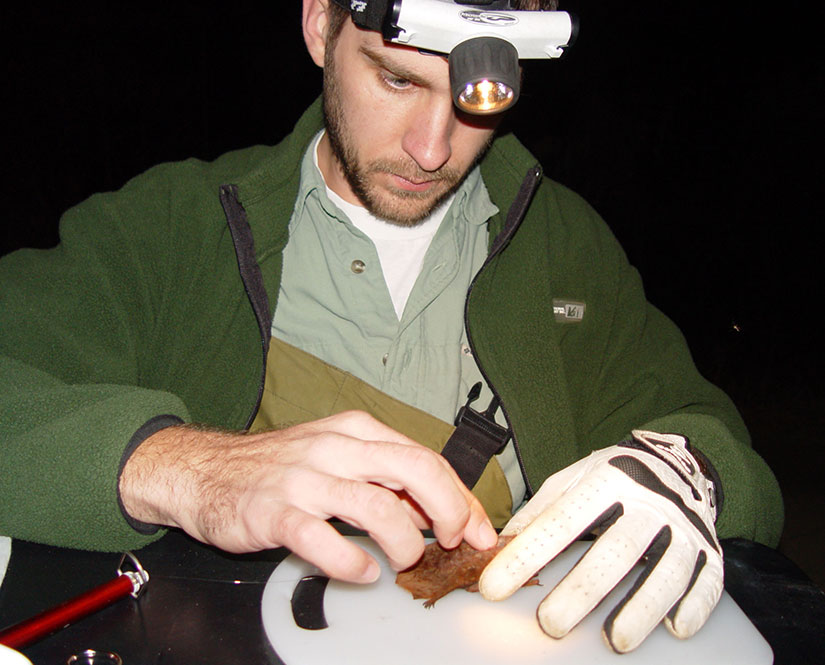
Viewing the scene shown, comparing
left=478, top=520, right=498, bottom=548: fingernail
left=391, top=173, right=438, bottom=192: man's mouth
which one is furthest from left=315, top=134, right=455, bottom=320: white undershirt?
left=478, top=520, right=498, bottom=548: fingernail

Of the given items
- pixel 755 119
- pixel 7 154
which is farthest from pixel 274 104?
pixel 755 119

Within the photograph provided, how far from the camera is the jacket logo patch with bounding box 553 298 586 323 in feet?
5.47

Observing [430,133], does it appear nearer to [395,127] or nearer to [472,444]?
[395,127]

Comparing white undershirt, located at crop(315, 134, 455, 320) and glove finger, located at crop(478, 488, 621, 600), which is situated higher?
white undershirt, located at crop(315, 134, 455, 320)

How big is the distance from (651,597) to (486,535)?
0.23 meters

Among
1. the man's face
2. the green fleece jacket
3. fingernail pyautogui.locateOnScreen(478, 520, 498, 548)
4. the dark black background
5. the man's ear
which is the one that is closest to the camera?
fingernail pyautogui.locateOnScreen(478, 520, 498, 548)

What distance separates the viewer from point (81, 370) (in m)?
1.32

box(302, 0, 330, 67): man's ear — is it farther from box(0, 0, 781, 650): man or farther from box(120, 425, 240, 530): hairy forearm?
box(120, 425, 240, 530): hairy forearm

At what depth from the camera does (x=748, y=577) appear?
1051 mm

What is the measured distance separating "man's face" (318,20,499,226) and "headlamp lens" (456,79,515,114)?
0.64ft

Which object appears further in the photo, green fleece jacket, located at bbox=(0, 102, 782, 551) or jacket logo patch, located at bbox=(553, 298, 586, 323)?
jacket logo patch, located at bbox=(553, 298, 586, 323)

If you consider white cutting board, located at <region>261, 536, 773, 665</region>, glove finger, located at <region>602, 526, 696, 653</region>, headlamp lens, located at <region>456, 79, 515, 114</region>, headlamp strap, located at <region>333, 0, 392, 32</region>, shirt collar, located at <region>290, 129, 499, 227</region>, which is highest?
headlamp strap, located at <region>333, 0, 392, 32</region>

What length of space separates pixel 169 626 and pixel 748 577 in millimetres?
859

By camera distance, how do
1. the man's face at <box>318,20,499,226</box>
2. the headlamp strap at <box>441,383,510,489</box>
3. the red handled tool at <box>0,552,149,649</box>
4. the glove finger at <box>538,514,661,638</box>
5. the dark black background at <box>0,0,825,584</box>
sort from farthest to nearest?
the dark black background at <box>0,0,825,584</box>, the headlamp strap at <box>441,383,510,489</box>, the man's face at <box>318,20,499,226</box>, the glove finger at <box>538,514,661,638</box>, the red handled tool at <box>0,552,149,649</box>
